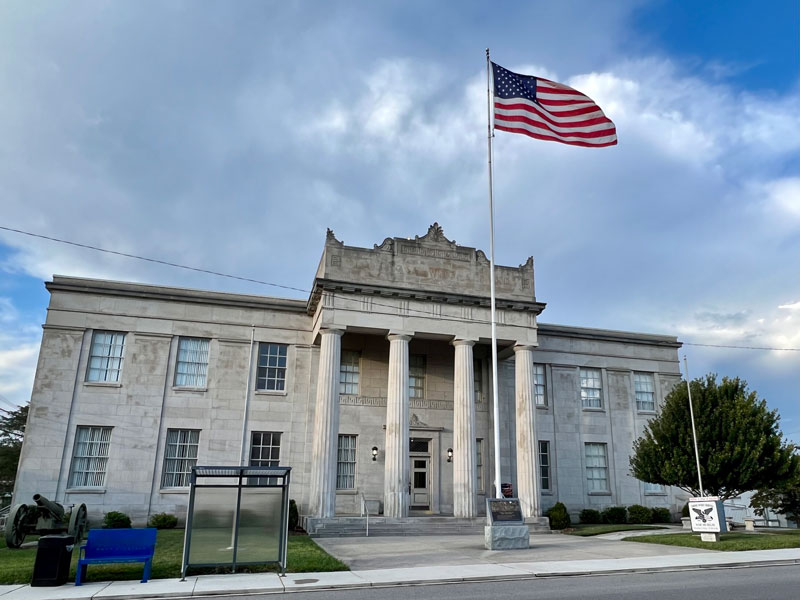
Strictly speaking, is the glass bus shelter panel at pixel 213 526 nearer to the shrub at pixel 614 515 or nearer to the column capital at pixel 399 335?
the column capital at pixel 399 335

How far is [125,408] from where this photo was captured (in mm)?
26891

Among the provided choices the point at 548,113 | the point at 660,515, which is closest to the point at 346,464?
the point at 660,515

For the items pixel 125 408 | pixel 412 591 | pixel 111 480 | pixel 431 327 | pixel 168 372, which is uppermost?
pixel 431 327

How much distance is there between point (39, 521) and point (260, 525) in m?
9.65

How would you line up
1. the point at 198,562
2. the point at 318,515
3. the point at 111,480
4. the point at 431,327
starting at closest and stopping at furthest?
the point at 198,562 < the point at 318,515 < the point at 111,480 < the point at 431,327

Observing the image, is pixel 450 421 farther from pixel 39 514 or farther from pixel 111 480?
pixel 39 514

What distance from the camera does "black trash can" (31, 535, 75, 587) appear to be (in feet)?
38.7

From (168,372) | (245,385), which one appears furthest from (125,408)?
(245,385)

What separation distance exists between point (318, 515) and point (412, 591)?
13.7 meters

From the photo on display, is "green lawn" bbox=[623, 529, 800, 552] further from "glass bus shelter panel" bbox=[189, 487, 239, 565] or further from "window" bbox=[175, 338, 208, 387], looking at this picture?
"window" bbox=[175, 338, 208, 387]

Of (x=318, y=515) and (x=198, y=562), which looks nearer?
(x=198, y=562)

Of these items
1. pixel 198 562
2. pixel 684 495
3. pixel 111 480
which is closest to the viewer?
pixel 198 562

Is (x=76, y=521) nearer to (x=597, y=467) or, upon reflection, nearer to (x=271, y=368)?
(x=271, y=368)

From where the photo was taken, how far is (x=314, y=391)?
29.1 metres
